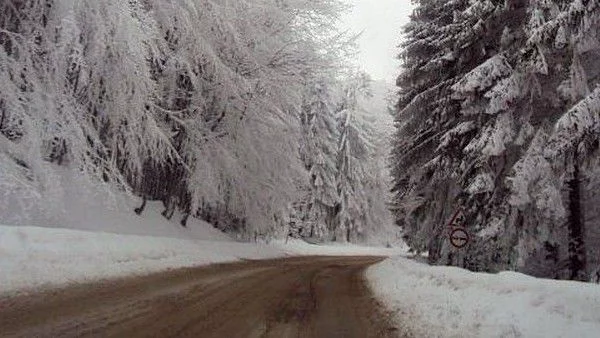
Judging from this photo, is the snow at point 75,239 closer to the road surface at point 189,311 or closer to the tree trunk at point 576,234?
the road surface at point 189,311

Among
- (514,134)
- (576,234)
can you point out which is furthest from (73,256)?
(576,234)

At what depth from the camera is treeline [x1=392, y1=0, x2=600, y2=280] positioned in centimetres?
1415

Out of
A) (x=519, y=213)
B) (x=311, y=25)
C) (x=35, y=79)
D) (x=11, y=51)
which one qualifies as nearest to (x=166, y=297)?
(x=35, y=79)

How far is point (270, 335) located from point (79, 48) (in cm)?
710

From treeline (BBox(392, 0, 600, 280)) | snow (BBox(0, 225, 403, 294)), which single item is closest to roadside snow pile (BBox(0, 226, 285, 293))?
snow (BBox(0, 225, 403, 294))

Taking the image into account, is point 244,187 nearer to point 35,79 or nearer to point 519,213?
point 519,213

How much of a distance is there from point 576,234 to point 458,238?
376 cm

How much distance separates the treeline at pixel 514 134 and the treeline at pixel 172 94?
16.8 feet

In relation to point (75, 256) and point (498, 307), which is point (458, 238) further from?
point (75, 256)

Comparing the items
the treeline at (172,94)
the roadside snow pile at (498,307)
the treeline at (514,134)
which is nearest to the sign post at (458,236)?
the treeline at (514,134)

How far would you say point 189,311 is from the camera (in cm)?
898

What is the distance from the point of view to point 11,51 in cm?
1198

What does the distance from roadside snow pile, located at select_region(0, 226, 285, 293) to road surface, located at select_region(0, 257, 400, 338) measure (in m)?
0.65

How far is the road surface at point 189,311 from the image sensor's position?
7273 millimetres
